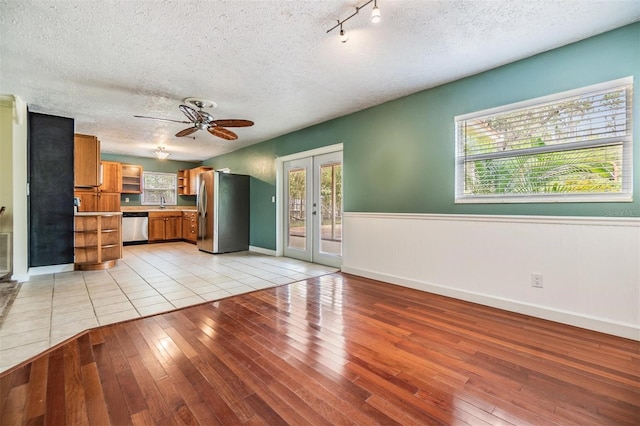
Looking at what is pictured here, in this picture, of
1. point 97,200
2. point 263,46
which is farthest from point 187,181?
point 263,46

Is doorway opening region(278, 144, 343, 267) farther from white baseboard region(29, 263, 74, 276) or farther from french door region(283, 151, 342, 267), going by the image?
white baseboard region(29, 263, 74, 276)

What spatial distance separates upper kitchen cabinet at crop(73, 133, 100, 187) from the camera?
484cm

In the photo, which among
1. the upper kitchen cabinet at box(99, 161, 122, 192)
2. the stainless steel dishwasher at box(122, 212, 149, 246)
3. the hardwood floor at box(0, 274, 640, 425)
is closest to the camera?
the hardwood floor at box(0, 274, 640, 425)

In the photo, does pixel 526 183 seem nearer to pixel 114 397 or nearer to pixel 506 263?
pixel 506 263

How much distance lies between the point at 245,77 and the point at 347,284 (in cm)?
285

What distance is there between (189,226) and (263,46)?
6.63 metres

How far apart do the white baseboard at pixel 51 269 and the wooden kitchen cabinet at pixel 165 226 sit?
3.34m

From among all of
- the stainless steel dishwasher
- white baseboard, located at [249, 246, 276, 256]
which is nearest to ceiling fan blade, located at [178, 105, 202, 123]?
white baseboard, located at [249, 246, 276, 256]

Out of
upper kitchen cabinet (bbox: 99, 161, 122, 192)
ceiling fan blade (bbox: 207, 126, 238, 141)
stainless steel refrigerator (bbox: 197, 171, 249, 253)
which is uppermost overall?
ceiling fan blade (bbox: 207, 126, 238, 141)

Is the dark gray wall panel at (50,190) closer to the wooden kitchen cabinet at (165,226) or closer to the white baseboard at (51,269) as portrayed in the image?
the white baseboard at (51,269)

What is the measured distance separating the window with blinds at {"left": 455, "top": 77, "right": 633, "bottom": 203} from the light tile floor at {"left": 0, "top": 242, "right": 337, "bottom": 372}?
2.64 metres

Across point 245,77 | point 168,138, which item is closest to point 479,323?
point 245,77

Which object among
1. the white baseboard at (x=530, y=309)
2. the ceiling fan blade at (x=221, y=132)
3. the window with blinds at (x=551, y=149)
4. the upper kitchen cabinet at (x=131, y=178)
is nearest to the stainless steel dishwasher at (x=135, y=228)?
the upper kitchen cabinet at (x=131, y=178)

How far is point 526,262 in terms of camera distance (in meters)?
2.75
